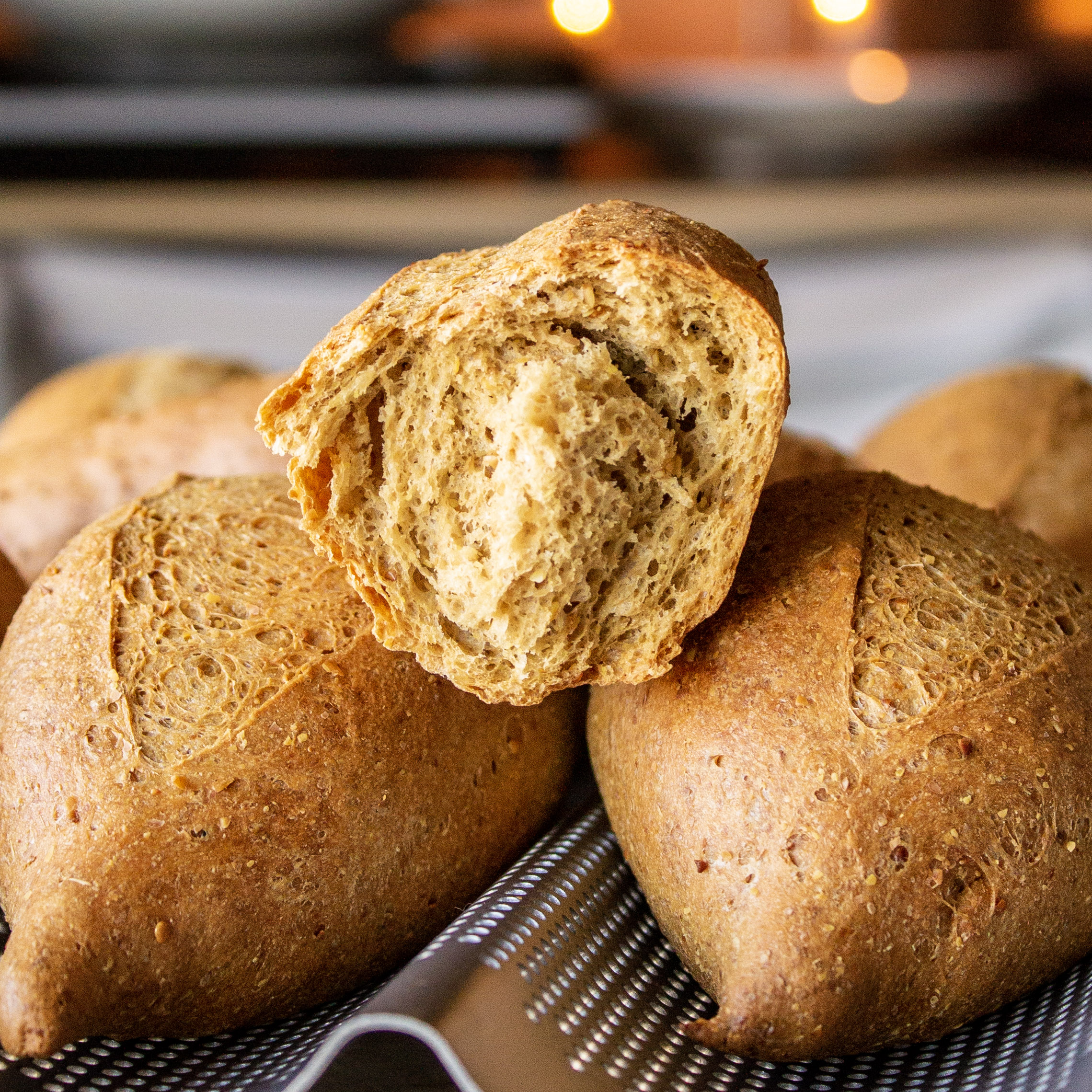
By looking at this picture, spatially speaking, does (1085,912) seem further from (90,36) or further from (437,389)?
(90,36)

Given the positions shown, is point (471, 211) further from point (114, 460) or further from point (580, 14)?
point (114, 460)

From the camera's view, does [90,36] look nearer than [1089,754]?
No

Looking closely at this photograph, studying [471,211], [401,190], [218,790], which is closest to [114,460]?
[218,790]

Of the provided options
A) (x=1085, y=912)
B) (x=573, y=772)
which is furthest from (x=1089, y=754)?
(x=573, y=772)

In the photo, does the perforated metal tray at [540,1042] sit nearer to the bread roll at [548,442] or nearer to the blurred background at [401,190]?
the bread roll at [548,442]

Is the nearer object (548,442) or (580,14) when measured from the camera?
(548,442)

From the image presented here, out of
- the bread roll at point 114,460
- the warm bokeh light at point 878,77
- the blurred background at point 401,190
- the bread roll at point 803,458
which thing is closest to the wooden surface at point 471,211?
the blurred background at point 401,190
